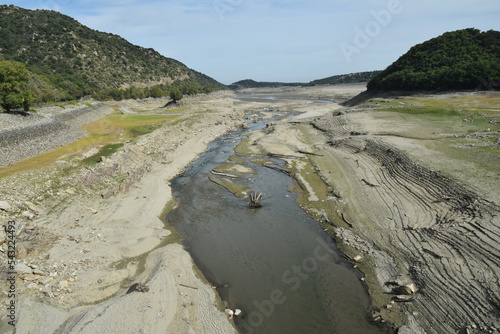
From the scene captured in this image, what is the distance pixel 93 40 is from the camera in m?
132

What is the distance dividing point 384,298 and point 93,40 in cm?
15871

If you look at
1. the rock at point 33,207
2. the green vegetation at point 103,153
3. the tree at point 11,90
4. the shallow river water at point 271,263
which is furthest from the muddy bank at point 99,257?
the tree at point 11,90

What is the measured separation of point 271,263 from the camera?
18.2 metres

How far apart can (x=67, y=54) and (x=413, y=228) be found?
13610 cm

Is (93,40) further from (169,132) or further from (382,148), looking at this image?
(382,148)

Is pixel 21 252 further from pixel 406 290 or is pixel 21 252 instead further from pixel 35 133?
pixel 35 133

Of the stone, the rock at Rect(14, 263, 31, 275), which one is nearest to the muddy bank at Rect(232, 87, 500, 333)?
the stone

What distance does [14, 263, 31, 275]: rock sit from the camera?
14.5m

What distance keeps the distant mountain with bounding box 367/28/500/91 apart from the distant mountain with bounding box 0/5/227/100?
9070cm

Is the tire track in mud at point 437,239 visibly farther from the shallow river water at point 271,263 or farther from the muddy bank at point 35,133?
the muddy bank at point 35,133

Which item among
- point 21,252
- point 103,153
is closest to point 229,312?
point 21,252

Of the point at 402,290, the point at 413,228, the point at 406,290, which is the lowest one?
the point at 402,290

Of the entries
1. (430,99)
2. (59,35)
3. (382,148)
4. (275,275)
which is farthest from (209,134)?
(59,35)

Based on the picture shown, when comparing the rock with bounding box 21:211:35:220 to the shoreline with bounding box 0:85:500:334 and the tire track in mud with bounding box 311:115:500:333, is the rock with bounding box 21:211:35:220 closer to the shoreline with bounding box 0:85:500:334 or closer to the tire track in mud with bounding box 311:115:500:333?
the shoreline with bounding box 0:85:500:334
